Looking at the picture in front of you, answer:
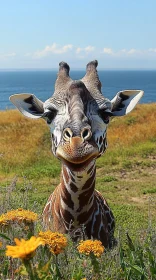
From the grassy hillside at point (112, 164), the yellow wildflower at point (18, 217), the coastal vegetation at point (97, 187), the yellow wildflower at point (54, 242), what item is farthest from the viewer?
the grassy hillside at point (112, 164)

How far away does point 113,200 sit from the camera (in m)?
9.74

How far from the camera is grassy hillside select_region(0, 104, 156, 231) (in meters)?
9.37

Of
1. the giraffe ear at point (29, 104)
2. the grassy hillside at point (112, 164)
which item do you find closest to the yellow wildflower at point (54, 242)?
the giraffe ear at point (29, 104)

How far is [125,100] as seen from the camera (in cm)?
458

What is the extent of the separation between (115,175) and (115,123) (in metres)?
7.54

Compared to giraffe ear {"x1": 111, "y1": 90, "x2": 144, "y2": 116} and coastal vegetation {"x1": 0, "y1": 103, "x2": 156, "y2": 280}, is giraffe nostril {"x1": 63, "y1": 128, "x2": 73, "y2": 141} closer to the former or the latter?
coastal vegetation {"x1": 0, "y1": 103, "x2": 156, "y2": 280}

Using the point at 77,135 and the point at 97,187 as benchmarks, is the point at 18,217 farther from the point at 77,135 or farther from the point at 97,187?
the point at 97,187

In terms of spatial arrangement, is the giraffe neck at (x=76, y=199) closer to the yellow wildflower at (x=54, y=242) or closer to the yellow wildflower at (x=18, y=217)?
the yellow wildflower at (x=18, y=217)

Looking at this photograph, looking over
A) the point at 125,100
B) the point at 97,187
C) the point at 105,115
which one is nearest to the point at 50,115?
the point at 105,115

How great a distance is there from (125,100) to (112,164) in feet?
28.1

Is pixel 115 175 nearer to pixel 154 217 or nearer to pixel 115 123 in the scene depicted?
pixel 154 217

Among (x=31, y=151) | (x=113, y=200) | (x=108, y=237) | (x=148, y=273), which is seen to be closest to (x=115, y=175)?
(x=113, y=200)

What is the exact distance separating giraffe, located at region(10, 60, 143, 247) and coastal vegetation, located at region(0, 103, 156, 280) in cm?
33

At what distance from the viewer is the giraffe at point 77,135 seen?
3.15 m
